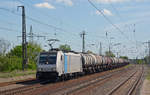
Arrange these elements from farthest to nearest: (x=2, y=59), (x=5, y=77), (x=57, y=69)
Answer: (x=2, y=59) < (x=5, y=77) < (x=57, y=69)

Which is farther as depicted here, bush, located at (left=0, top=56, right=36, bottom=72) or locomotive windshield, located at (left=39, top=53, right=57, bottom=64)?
bush, located at (left=0, top=56, right=36, bottom=72)

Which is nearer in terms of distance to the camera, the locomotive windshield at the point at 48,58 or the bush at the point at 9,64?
the locomotive windshield at the point at 48,58

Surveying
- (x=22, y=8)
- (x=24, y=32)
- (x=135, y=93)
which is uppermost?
(x=22, y=8)

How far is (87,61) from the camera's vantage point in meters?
38.5

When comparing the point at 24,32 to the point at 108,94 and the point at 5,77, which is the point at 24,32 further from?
the point at 108,94

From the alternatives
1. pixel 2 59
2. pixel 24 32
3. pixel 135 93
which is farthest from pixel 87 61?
pixel 135 93

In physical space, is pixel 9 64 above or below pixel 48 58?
below

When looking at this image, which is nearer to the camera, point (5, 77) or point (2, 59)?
point (5, 77)

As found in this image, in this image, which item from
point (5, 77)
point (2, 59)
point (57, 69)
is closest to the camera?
point (57, 69)

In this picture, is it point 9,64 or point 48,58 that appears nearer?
point 48,58

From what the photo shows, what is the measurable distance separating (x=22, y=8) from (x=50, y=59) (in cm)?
1511

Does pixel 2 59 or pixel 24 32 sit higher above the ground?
pixel 24 32

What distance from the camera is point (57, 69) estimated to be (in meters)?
23.9

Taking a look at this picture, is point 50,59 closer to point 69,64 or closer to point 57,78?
point 57,78
